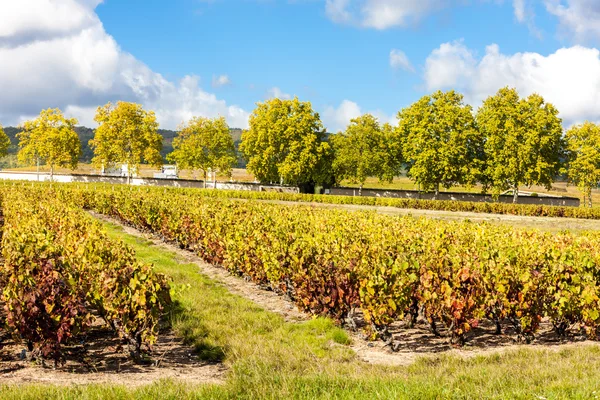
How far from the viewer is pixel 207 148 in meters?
81.3

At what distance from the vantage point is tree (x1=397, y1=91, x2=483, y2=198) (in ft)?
201

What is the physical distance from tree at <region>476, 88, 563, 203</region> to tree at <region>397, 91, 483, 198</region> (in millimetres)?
1840

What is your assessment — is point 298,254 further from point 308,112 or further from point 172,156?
point 172,156

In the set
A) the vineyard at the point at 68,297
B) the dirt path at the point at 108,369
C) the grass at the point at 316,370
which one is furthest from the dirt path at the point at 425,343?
the vineyard at the point at 68,297

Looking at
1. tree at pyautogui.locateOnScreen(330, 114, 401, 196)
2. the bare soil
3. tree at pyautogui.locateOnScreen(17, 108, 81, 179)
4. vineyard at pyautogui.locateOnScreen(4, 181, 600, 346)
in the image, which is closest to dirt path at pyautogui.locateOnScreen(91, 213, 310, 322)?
vineyard at pyautogui.locateOnScreen(4, 181, 600, 346)

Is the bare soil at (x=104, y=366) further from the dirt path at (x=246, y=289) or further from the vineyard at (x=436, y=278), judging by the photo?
the dirt path at (x=246, y=289)

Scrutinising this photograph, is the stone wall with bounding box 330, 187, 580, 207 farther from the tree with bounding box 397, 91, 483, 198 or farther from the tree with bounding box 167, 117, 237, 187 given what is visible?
the tree with bounding box 167, 117, 237, 187

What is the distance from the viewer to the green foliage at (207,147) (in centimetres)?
7862

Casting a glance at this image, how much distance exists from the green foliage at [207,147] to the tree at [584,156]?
146 ft

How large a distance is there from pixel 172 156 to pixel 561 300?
79.3 m

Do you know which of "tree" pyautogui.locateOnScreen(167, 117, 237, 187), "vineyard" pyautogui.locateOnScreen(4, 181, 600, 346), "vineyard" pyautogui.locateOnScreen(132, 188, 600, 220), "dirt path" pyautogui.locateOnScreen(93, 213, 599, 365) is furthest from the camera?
"tree" pyautogui.locateOnScreen(167, 117, 237, 187)

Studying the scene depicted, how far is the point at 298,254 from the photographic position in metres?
11.1

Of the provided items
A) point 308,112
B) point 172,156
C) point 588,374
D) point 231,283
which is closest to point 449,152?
point 308,112

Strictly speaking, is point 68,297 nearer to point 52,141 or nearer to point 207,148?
point 207,148
